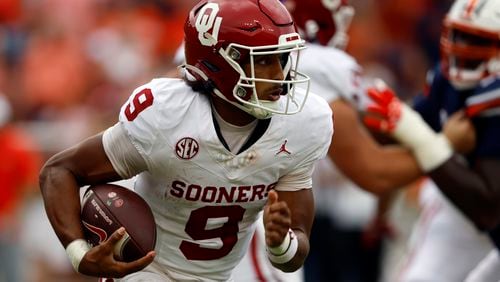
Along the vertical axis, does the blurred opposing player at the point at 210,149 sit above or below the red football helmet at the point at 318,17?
above

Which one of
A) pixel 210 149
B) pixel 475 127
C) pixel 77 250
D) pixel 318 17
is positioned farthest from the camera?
pixel 475 127

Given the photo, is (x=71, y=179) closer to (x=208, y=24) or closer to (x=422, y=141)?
(x=208, y=24)

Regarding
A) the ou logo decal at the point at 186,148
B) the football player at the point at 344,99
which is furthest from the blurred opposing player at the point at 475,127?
the ou logo decal at the point at 186,148

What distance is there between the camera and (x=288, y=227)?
4035mm

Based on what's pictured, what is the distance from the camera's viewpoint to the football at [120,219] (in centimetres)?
418

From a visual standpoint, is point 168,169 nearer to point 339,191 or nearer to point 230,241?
point 230,241

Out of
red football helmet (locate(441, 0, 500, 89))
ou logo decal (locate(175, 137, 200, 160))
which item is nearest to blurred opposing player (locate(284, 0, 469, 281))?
red football helmet (locate(441, 0, 500, 89))

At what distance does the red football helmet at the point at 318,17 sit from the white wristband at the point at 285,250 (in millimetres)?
1545

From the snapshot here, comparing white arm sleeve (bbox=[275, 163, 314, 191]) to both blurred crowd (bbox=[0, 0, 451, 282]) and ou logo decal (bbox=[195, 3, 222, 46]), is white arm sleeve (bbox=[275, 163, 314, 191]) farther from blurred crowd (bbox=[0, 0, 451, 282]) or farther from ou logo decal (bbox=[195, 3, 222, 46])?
blurred crowd (bbox=[0, 0, 451, 282])

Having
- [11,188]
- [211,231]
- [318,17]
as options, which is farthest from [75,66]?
[211,231]

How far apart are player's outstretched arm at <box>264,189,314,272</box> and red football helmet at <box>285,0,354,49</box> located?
1316mm

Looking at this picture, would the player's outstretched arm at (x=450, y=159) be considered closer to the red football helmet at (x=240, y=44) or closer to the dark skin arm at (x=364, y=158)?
the dark skin arm at (x=364, y=158)

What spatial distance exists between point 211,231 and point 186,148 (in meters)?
0.36

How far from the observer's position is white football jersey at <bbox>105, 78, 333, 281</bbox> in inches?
167
